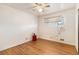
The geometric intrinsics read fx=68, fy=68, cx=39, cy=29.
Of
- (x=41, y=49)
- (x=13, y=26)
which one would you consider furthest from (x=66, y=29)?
(x=13, y=26)

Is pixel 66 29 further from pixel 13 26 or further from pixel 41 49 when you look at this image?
pixel 13 26

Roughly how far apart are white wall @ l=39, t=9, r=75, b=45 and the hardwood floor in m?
0.09

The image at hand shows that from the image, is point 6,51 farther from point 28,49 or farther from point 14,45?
point 28,49

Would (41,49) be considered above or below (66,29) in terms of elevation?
below

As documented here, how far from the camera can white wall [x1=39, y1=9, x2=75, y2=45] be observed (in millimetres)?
1008

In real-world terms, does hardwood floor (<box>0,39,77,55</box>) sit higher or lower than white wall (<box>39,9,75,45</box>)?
lower

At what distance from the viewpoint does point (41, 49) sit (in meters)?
1.09

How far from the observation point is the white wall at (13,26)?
3.36 ft

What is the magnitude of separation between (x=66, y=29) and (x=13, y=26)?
0.84 meters

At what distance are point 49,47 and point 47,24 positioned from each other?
0.39 m

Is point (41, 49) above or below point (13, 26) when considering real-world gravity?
below

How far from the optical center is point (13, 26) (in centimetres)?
109

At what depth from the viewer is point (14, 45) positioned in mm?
1080

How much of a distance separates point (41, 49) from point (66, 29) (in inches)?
19.8
